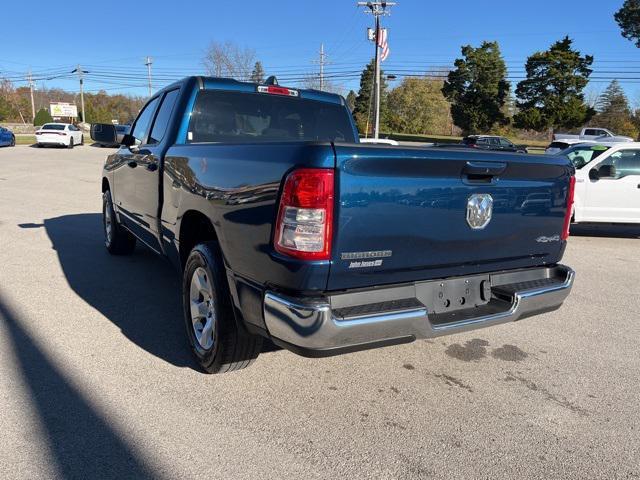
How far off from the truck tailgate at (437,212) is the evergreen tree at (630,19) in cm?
4478

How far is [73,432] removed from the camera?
109 inches

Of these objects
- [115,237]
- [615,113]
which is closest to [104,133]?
[115,237]

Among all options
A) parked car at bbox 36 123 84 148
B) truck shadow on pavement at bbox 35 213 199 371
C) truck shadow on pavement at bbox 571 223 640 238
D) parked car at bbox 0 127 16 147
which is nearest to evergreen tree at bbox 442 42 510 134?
parked car at bbox 36 123 84 148

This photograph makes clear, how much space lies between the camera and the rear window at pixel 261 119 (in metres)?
4.28

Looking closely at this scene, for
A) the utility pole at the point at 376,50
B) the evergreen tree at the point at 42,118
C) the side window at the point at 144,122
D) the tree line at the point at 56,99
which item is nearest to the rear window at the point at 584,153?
the side window at the point at 144,122

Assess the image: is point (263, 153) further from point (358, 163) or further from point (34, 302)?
point (34, 302)

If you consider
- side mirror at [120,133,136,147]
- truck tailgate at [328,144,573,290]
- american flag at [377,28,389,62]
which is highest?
american flag at [377,28,389,62]

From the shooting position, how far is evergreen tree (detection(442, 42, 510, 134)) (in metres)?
54.8

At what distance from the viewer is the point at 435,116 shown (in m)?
76.6

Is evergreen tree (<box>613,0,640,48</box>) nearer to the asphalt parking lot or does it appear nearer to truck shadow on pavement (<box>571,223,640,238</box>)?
truck shadow on pavement (<box>571,223,640,238</box>)

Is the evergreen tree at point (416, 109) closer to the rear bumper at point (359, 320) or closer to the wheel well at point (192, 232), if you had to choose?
the wheel well at point (192, 232)

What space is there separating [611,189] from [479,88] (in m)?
50.2

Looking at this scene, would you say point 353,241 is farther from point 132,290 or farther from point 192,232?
point 132,290

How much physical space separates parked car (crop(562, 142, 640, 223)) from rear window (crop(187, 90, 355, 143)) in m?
5.71
